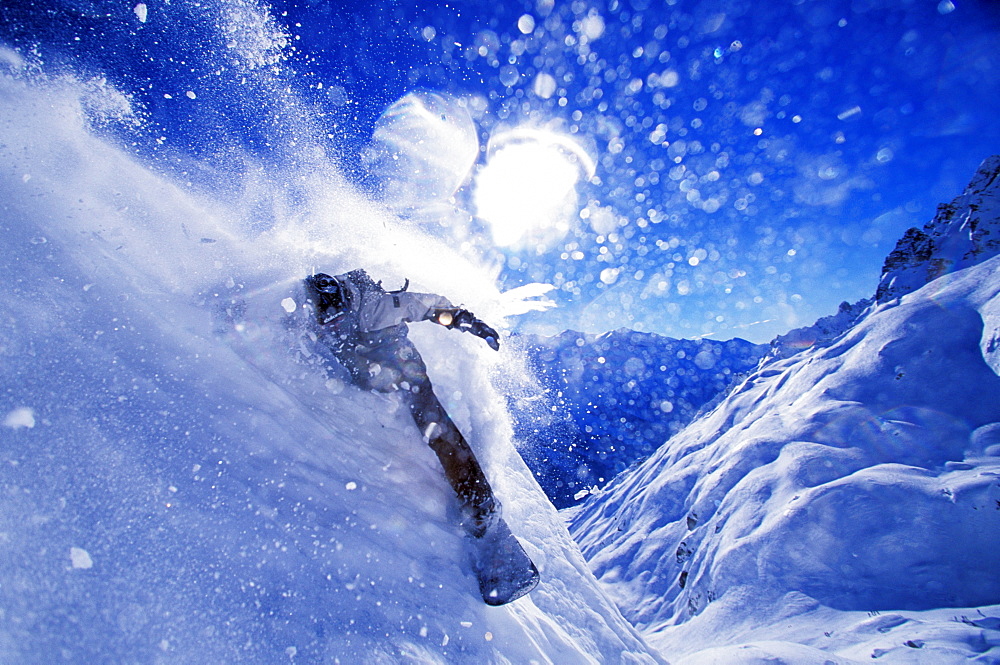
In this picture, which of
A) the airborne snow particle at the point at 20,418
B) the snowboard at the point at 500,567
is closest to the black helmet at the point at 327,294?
the airborne snow particle at the point at 20,418

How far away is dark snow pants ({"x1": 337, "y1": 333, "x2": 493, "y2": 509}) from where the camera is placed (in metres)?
3.51

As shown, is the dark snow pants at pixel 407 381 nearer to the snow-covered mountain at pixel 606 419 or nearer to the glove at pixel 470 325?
the glove at pixel 470 325

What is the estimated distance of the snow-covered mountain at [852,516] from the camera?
13.9 metres

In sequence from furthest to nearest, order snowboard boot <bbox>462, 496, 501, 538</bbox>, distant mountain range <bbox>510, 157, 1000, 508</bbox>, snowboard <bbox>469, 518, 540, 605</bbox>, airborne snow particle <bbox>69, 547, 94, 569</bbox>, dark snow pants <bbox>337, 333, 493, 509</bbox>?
distant mountain range <bbox>510, 157, 1000, 508</bbox> → dark snow pants <bbox>337, 333, 493, 509</bbox> → snowboard boot <bbox>462, 496, 501, 538</bbox> → snowboard <bbox>469, 518, 540, 605</bbox> → airborne snow particle <bbox>69, 547, 94, 569</bbox>

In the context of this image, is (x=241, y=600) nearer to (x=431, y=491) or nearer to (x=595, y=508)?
(x=431, y=491)

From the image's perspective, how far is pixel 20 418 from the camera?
1.64 meters

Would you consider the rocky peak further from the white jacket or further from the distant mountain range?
the white jacket

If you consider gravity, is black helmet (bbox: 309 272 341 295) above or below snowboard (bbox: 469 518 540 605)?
above

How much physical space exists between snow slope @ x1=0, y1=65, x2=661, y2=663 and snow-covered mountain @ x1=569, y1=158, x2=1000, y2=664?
12666 mm

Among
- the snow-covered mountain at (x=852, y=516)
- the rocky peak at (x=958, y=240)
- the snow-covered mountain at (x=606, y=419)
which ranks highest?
the snow-covered mountain at (x=606, y=419)

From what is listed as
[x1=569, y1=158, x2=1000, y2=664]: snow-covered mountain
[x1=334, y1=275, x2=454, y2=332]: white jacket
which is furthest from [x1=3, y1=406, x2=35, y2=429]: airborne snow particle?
[x1=569, y1=158, x2=1000, y2=664]: snow-covered mountain

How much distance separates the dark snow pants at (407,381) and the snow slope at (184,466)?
0.72ft

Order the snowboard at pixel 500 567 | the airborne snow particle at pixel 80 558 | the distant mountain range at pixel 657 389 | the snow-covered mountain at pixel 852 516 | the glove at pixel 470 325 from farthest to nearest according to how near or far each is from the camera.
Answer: the distant mountain range at pixel 657 389
the snow-covered mountain at pixel 852 516
the glove at pixel 470 325
the snowboard at pixel 500 567
the airborne snow particle at pixel 80 558

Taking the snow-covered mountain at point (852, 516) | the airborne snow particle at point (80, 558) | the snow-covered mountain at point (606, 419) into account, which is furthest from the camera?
the snow-covered mountain at point (606, 419)
